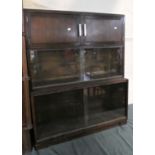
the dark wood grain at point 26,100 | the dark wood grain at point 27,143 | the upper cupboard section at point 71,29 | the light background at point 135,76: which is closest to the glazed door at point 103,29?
the upper cupboard section at point 71,29

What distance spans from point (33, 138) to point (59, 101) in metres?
0.54

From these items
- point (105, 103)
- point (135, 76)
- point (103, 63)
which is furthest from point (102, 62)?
point (135, 76)

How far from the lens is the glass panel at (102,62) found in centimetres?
253

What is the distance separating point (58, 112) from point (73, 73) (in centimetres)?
54

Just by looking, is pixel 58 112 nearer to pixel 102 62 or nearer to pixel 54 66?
pixel 54 66

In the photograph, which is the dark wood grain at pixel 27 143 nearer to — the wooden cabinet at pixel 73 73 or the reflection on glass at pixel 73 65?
the wooden cabinet at pixel 73 73

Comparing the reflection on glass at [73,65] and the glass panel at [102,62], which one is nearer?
the reflection on glass at [73,65]

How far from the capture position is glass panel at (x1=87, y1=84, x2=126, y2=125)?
261cm

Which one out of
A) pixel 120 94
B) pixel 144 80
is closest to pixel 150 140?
pixel 144 80

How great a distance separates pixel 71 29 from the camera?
223 cm

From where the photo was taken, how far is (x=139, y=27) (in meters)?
0.57

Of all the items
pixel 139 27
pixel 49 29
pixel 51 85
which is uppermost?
pixel 49 29

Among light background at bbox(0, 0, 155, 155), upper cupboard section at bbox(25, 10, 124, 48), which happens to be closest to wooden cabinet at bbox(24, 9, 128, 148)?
upper cupboard section at bbox(25, 10, 124, 48)
